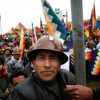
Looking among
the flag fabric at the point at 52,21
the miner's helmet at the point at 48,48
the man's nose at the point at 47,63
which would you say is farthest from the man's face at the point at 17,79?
the man's nose at the point at 47,63

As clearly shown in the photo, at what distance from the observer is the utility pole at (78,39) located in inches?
88.5

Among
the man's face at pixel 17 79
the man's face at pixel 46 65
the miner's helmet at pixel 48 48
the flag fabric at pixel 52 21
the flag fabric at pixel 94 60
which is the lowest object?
the flag fabric at pixel 94 60

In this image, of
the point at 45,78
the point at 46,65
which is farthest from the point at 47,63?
the point at 45,78

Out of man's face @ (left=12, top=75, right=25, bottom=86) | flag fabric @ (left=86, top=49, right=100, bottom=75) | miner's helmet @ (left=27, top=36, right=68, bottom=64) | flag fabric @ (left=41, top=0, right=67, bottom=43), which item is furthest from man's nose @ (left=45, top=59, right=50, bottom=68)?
flag fabric @ (left=86, top=49, right=100, bottom=75)

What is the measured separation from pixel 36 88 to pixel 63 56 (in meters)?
0.40

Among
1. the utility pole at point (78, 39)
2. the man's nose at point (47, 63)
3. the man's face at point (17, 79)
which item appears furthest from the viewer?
the man's face at point (17, 79)

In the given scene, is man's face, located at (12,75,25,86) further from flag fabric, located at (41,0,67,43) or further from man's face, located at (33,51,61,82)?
man's face, located at (33,51,61,82)

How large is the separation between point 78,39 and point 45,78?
478mm

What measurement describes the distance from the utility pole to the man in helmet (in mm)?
302

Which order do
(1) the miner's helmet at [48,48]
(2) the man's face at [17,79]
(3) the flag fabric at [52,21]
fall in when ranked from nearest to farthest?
(1) the miner's helmet at [48,48], (3) the flag fabric at [52,21], (2) the man's face at [17,79]

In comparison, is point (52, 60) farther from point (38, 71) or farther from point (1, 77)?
point (1, 77)

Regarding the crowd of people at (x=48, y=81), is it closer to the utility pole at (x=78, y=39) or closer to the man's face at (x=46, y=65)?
the man's face at (x=46, y=65)

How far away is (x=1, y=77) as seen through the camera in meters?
6.07

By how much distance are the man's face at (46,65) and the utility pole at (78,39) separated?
0.96 feet
